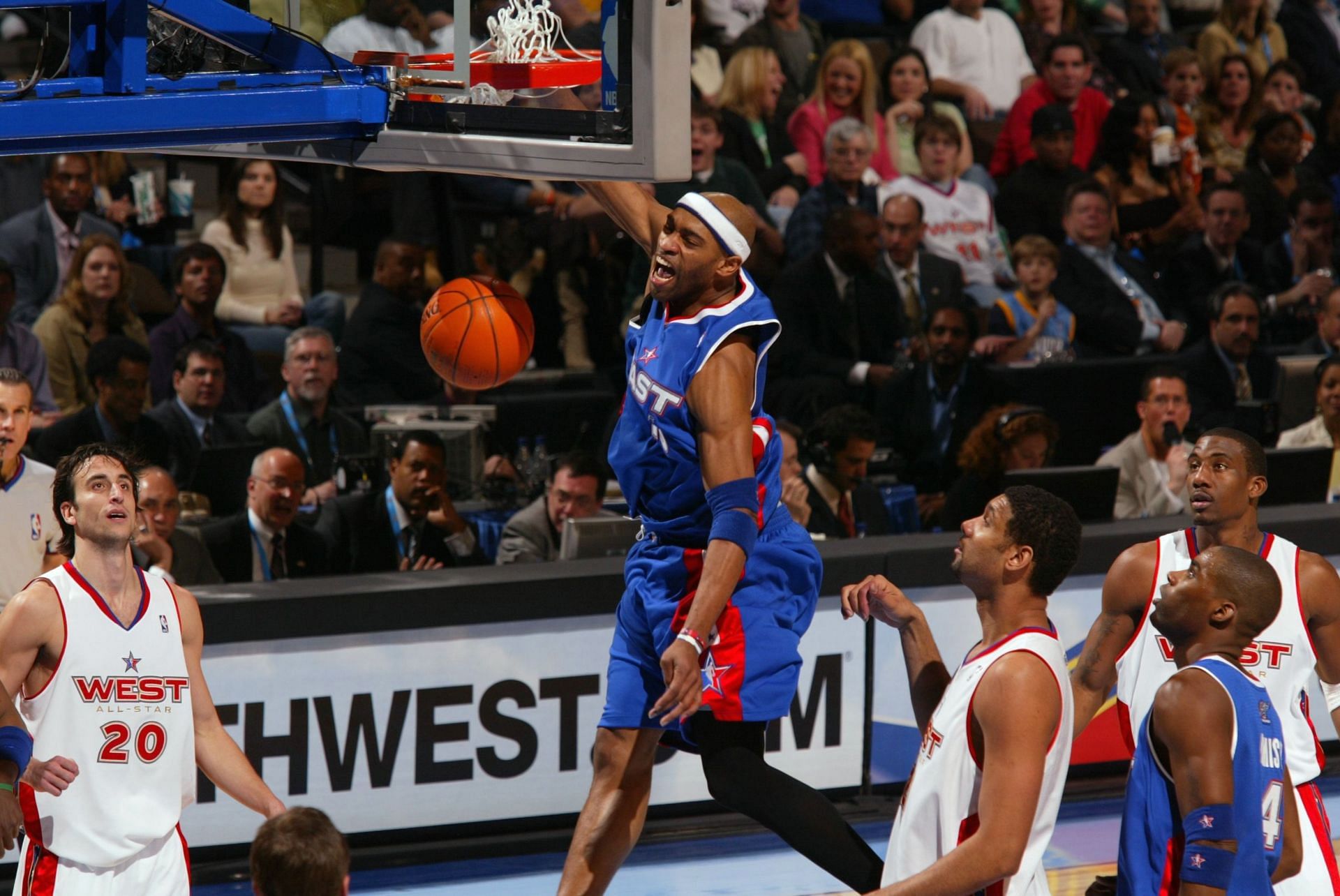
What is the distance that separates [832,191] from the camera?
33.5 ft

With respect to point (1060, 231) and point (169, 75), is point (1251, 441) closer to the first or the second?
point (169, 75)

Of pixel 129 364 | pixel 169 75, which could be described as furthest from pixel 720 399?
pixel 129 364

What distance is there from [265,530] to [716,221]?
319cm

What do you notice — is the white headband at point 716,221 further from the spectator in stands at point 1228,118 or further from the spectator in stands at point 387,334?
the spectator in stands at point 1228,118

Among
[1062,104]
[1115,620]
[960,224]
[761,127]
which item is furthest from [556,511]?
[1062,104]

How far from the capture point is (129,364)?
7742mm

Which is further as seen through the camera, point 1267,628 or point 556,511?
point 556,511

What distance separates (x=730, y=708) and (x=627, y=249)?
600cm

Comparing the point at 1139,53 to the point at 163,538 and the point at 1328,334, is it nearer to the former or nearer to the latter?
the point at 1328,334

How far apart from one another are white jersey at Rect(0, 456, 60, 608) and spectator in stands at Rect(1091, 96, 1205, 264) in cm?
785

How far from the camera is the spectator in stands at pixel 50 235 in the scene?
882 cm

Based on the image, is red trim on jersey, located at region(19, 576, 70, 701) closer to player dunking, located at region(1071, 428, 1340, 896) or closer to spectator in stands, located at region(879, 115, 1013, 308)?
player dunking, located at region(1071, 428, 1340, 896)

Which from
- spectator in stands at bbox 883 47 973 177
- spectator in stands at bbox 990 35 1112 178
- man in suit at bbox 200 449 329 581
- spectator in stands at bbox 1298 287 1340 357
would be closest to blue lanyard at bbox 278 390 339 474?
man in suit at bbox 200 449 329 581

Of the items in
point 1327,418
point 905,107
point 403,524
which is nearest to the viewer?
point 403,524
